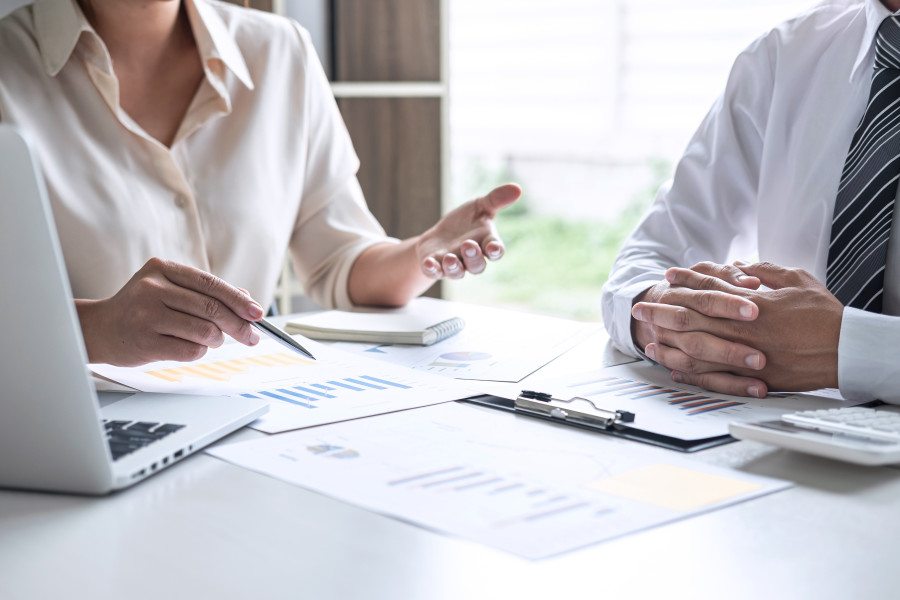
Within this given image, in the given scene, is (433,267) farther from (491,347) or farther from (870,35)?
(870,35)

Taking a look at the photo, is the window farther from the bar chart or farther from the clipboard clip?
the clipboard clip

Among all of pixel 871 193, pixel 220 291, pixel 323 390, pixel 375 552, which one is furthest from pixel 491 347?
pixel 375 552

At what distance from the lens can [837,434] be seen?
774 mm

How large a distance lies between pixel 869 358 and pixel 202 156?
1122 millimetres

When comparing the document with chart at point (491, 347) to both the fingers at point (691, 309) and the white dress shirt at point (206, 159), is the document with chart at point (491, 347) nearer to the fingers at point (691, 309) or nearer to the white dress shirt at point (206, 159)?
the fingers at point (691, 309)

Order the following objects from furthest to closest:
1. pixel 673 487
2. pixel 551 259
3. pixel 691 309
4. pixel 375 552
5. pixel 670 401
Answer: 1. pixel 551 259
2. pixel 691 309
3. pixel 670 401
4. pixel 673 487
5. pixel 375 552

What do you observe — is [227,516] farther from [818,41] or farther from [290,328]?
[818,41]

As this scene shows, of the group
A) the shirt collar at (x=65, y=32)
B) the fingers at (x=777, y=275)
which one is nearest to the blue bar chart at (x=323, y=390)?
the fingers at (x=777, y=275)

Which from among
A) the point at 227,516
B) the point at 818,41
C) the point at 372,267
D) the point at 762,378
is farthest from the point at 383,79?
the point at 227,516

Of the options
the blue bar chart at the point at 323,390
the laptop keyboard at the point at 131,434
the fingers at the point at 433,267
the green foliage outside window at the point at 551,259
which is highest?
the fingers at the point at 433,267

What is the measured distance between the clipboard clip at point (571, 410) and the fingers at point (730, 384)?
177mm

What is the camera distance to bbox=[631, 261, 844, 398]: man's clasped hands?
100cm

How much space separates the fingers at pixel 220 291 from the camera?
3.11 feet

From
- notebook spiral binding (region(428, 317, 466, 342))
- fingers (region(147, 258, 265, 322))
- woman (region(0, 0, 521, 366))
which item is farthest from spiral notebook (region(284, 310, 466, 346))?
fingers (region(147, 258, 265, 322))
